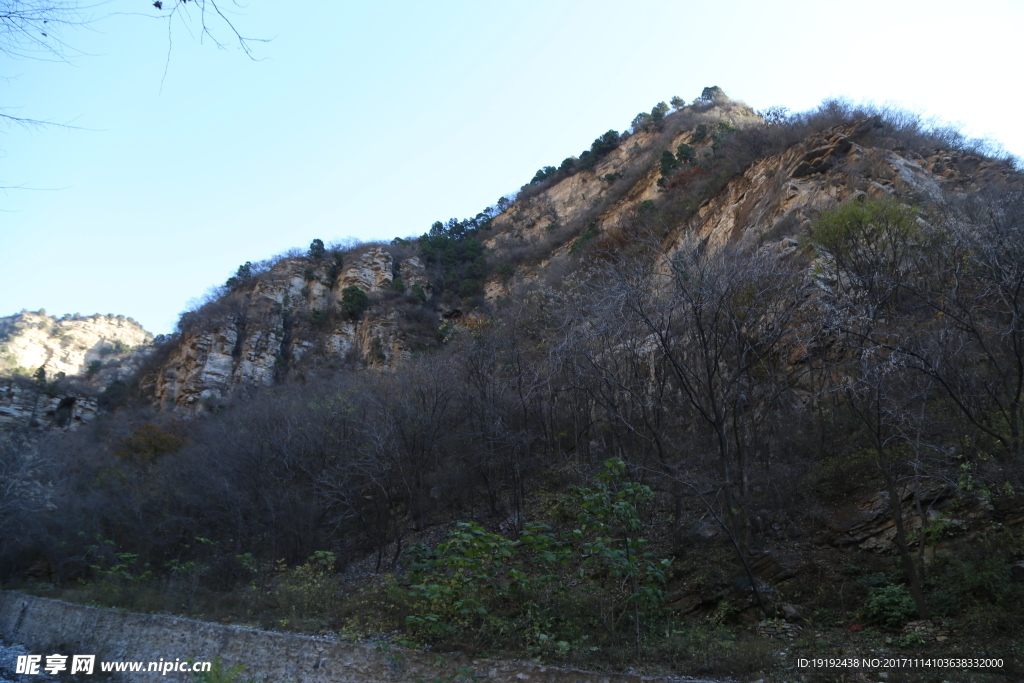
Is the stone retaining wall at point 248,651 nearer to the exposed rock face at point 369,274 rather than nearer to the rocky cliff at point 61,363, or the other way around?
the rocky cliff at point 61,363

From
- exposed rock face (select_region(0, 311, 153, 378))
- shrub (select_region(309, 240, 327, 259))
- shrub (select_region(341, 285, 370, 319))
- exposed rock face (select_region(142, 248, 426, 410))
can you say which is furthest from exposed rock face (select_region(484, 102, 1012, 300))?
exposed rock face (select_region(0, 311, 153, 378))

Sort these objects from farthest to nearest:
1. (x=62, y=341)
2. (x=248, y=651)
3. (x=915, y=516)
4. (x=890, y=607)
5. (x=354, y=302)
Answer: (x=62, y=341), (x=354, y=302), (x=248, y=651), (x=915, y=516), (x=890, y=607)

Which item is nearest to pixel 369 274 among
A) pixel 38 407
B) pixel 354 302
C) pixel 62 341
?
pixel 354 302

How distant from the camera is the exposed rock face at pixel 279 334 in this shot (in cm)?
3145

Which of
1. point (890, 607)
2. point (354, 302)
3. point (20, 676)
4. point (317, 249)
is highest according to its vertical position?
point (317, 249)

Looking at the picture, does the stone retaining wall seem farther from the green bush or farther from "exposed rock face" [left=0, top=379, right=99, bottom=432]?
A: "exposed rock face" [left=0, top=379, right=99, bottom=432]

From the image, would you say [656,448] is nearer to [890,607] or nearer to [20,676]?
[890,607]

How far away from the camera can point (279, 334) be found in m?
33.8

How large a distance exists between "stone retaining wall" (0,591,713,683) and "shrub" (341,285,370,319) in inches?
826

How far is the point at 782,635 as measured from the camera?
6.63 m

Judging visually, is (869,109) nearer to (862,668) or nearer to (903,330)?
(903,330)

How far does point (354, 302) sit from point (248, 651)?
26.1m

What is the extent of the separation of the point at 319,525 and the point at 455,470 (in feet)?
14.7

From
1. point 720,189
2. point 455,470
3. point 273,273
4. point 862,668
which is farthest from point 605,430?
point 273,273
